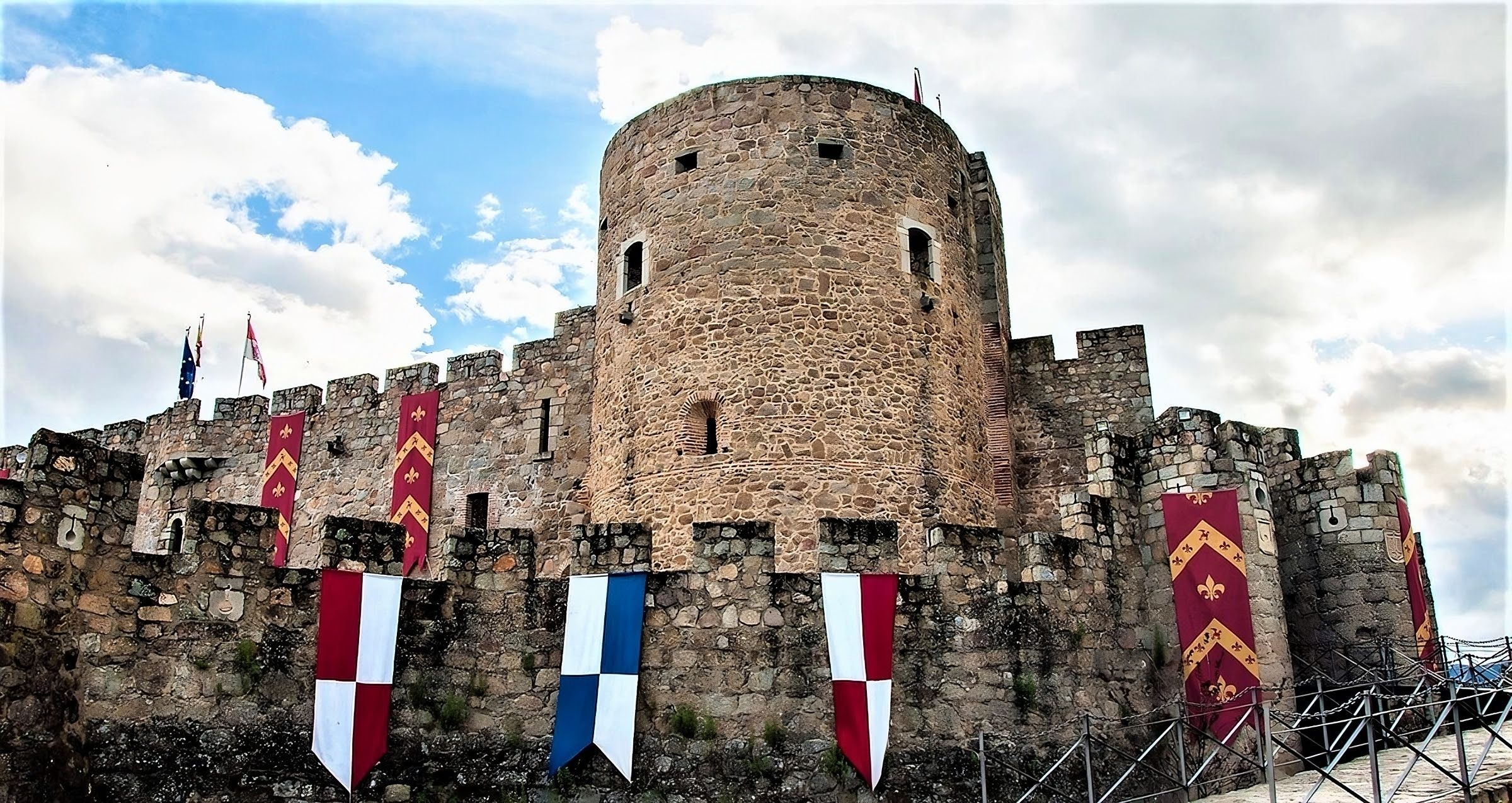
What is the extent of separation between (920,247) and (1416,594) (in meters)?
7.79

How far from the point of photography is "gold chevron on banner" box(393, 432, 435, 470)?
2280 centimetres

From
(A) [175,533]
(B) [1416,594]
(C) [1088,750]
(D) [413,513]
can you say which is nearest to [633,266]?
(D) [413,513]

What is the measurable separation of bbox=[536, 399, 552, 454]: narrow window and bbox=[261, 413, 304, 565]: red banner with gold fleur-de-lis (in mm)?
5896

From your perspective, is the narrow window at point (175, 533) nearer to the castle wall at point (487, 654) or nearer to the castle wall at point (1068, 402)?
the castle wall at point (487, 654)

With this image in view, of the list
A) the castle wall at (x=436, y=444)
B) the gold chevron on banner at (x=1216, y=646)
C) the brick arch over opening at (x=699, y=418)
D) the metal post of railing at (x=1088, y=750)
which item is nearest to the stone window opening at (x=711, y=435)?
the brick arch over opening at (x=699, y=418)

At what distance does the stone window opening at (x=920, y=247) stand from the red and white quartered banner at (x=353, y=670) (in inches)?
343

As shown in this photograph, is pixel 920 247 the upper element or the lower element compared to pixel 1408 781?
upper

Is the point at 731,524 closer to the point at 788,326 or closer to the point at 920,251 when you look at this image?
the point at 788,326

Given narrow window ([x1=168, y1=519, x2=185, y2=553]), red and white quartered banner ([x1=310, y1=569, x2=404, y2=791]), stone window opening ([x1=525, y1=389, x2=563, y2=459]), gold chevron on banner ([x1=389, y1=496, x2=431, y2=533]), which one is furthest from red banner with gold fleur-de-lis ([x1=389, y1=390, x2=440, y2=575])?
red and white quartered banner ([x1=310, y1=569, x2=404, y2=791])

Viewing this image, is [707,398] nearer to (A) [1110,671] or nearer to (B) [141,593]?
(A) [1110,671]

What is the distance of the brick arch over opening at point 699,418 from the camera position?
16359 millimetres

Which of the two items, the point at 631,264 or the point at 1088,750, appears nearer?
the point at 1088,750

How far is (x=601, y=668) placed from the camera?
12.0 meters

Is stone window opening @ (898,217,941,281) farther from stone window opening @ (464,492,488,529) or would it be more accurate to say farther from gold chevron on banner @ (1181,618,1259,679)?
stone window opening @ (464,492,488,529)
